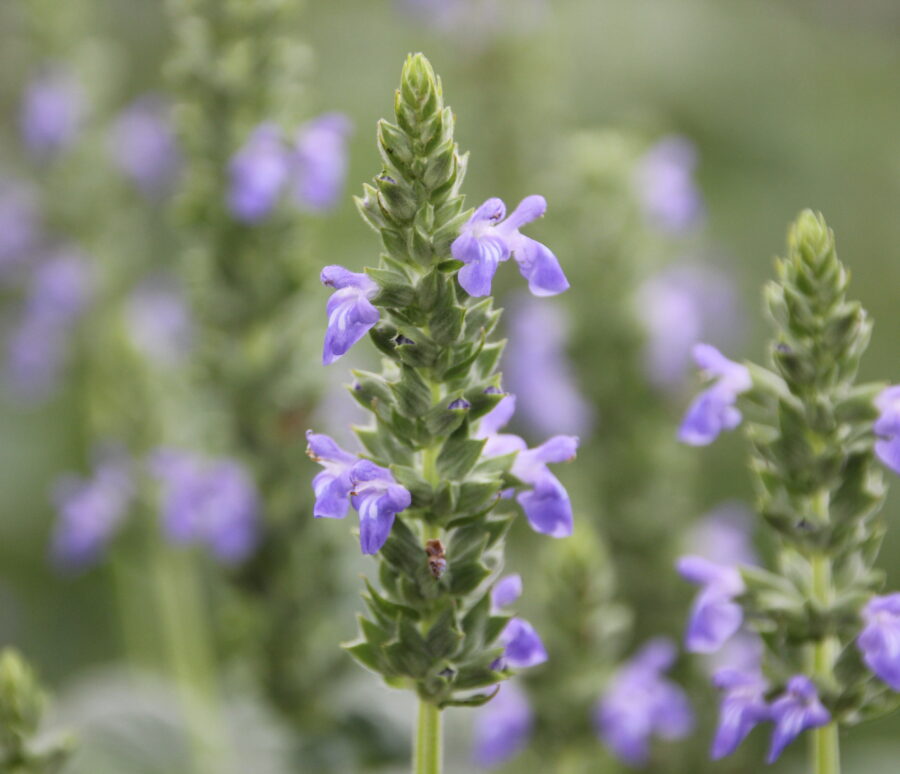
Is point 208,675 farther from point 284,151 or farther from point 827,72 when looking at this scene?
point 827,72

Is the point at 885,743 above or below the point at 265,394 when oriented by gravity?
below

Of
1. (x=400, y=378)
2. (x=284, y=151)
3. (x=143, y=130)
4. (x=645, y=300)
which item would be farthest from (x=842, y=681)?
(x=143, y=130)

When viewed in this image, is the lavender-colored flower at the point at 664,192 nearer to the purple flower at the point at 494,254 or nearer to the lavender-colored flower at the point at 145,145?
the lavender-colored flower at the point at 145,145

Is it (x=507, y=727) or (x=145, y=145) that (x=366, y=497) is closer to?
(x=507, y=727)

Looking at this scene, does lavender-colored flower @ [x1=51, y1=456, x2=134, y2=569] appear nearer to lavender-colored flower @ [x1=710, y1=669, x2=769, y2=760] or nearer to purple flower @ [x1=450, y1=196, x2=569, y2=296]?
lavender-colored flower @ [x1=710, y1=669, x2=769, y2=760]

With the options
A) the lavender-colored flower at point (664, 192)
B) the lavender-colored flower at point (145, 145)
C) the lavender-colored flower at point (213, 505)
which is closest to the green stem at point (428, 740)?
the lavender-colored flower at point (213, 505)

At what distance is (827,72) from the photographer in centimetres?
1005

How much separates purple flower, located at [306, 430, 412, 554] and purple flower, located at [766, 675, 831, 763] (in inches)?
31.4

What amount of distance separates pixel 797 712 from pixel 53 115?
4.30 m

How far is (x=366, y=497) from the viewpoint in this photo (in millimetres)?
2125

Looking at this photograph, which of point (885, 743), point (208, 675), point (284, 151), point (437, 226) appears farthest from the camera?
point (885, 743)

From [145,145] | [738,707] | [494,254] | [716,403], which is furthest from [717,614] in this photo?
[145,145]

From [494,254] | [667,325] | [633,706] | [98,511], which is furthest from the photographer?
[667,325]

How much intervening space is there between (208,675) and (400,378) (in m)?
3.04
